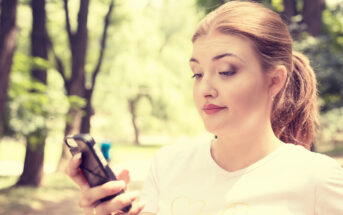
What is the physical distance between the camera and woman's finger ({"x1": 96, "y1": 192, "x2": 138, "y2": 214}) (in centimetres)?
163

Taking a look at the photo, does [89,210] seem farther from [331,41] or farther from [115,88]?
[115,88]

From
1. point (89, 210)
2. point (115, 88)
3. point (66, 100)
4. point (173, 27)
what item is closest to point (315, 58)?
point (66, 100)

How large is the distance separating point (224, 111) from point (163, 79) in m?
28.0

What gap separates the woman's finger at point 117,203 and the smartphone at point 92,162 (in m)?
0.02

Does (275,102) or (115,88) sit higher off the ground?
(275,102)

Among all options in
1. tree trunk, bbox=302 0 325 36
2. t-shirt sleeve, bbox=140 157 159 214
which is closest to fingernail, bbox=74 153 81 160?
t-shirt sleeve, bbox=140 157 159 214

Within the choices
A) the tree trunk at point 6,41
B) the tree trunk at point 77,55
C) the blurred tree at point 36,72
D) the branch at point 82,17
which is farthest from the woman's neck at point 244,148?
the branch at point 82,17

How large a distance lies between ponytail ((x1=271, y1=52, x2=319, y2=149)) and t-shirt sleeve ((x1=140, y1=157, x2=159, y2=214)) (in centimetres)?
68

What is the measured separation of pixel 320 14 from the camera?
10.9 metres

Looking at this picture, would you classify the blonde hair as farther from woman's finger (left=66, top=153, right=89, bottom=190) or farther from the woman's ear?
woman's finger (left=66, top=153, right=89, bottom=190)

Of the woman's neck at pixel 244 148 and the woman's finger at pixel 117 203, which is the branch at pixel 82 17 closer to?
the woman's neck at pixel 244 148

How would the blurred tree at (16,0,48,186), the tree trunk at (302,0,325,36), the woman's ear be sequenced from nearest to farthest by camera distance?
1. the woman's ear
2. the tree trunk at (302,0,325,36)
3. the blurred tree at (16,0,48,186)

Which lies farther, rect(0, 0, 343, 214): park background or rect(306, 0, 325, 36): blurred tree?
rect(306, 0, 325, 36): blurred tree

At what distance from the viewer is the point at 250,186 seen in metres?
1.85
